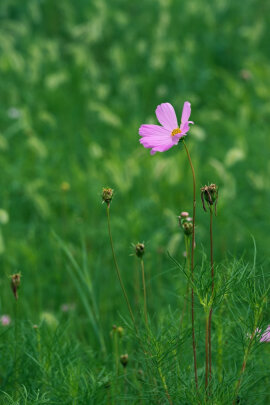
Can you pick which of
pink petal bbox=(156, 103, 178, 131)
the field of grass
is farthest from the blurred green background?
pink petal bbox=(156, 103, 178, 131)

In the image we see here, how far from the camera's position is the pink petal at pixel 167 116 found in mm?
932

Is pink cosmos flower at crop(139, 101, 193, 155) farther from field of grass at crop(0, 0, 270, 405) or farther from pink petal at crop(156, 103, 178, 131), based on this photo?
field of grass at crop(0, 0, 270, 405)

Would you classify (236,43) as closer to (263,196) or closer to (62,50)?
(62,50)

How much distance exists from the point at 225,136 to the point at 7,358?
7.44ft

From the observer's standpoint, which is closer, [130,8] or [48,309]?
[48,309]

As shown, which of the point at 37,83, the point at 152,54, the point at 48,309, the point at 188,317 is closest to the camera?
the point at 188,317

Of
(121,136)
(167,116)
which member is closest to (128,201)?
(121,136)

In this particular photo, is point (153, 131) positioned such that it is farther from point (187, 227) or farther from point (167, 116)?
point (187, 227)

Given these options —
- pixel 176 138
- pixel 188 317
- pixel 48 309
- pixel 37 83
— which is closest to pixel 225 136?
pixel 37 83

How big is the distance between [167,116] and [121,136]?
2.26 m

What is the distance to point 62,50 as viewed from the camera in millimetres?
4391

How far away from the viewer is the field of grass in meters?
1.02

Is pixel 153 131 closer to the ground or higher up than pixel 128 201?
closer to the ground

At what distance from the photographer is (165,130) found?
36.8 inches
